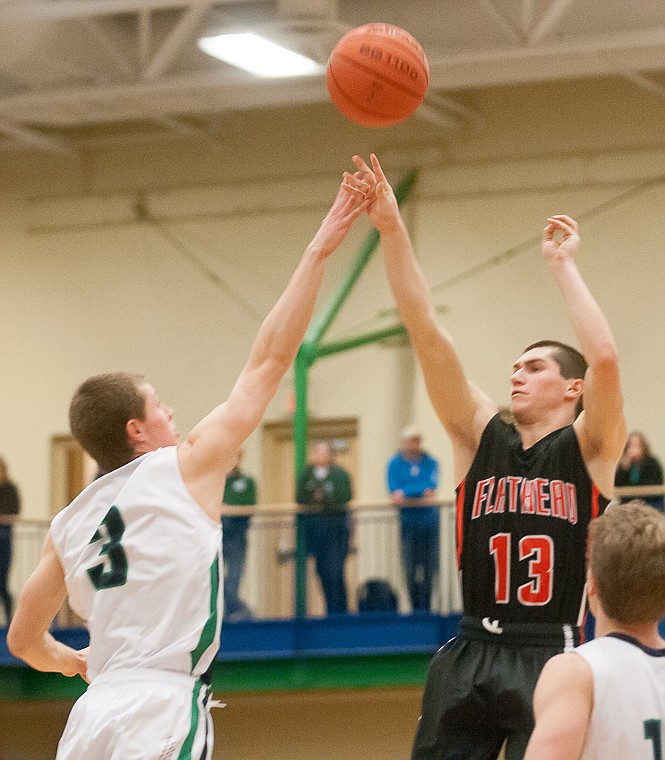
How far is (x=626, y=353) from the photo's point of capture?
51.6 feet

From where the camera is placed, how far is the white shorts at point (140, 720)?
4223 mm

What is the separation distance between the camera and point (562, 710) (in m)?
3.33

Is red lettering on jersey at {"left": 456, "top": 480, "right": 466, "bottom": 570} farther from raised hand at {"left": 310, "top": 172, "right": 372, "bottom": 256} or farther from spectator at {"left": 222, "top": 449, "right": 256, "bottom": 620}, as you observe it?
spectator at {"left": 222, "top": 449, "right": 256, "bottom": 620}

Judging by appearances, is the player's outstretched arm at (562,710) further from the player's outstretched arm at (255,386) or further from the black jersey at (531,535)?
the black jersey at (531,535)

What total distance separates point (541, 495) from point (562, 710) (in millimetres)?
1879

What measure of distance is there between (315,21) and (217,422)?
990cm

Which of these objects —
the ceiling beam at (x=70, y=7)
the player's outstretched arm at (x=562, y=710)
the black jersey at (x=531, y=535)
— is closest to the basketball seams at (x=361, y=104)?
the black jersey at (x=531, y=535)

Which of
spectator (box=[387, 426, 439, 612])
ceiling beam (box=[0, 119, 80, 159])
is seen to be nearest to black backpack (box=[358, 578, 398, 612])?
spectator (box=[387, 426, 439, 612])

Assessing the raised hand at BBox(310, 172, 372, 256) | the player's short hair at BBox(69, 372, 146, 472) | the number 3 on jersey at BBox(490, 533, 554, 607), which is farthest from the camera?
the number 3 on jersey at BBox(490, 533, 554, 607)

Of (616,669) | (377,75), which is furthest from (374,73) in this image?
(616,669)

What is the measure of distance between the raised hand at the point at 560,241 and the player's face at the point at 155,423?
1.51 m

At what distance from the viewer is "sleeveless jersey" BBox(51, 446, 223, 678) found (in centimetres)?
437

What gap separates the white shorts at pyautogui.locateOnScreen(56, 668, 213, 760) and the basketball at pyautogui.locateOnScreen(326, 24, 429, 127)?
3022mm

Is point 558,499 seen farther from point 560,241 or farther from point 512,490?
point 560,241
